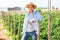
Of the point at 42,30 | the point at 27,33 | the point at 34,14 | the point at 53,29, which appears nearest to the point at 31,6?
the point at 34,14

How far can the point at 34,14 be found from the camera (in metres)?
10.2

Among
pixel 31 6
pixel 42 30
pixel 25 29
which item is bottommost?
pixel 42 30

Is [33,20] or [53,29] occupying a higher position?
[33,20]

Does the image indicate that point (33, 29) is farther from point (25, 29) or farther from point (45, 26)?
point (45, 26)

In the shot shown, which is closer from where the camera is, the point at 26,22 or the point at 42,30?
the point at 26,22

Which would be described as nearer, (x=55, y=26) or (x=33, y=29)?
(x=33, y=29)

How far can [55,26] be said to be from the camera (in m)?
14.7

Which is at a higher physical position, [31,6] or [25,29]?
[31,6]

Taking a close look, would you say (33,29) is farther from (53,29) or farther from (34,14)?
(53,29)

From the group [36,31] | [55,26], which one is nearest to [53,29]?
[55,26]

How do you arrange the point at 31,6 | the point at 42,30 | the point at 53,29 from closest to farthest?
the point at 31,6 → the point at 53,29 → the point at 42,30

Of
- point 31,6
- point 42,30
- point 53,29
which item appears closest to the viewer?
point 31,6

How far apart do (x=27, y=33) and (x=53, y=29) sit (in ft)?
12.3

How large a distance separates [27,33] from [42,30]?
481 cm
